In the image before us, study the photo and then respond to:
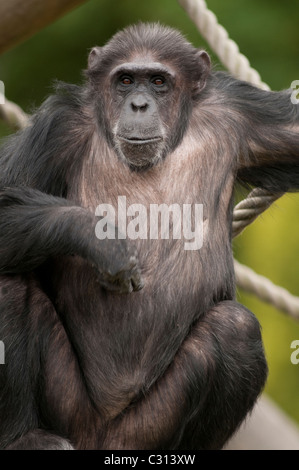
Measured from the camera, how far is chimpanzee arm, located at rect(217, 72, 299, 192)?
5.11 meters

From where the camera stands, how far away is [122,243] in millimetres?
4527

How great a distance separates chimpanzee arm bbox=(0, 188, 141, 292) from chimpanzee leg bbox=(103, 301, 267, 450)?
0.45m

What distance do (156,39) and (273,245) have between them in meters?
6.38

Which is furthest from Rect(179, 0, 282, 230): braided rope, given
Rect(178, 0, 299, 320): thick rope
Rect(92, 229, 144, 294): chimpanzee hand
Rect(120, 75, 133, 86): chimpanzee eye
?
Rect(92, 229, 144, 294): chimpanzee hand

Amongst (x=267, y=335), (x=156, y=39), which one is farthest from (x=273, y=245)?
(x=156, y=39)

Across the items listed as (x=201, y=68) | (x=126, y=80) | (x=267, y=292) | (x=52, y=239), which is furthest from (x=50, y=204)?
(x=267, y=292)

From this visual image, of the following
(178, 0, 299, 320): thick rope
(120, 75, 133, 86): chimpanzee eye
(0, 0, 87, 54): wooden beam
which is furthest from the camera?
(178, 0, 299, 320): thick rope
